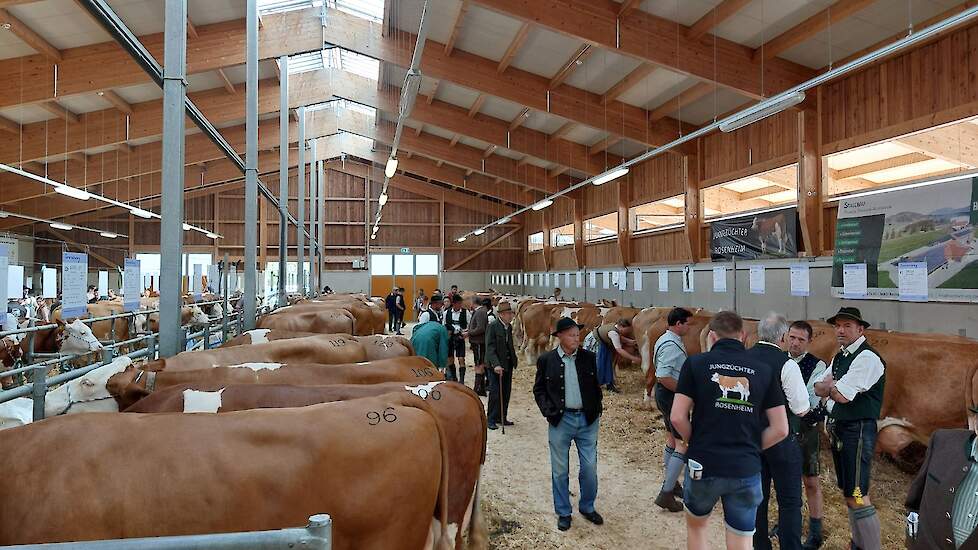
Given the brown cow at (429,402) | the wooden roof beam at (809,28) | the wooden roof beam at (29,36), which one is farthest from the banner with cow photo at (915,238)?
the wooden roof beam at (29,36)

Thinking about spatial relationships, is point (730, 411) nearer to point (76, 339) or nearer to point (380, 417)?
point (380, 417)

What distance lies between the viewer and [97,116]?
1437 centimetres

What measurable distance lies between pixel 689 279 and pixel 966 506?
415 inches

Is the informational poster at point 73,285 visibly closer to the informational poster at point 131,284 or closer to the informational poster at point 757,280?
the informational poster at point 131,284

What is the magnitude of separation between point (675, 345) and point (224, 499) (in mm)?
3520

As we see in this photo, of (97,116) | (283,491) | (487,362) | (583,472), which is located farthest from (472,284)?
(283,491)

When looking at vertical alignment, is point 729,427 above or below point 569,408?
above

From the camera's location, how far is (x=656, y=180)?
15883mm

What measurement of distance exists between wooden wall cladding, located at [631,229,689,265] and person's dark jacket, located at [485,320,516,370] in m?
7.91

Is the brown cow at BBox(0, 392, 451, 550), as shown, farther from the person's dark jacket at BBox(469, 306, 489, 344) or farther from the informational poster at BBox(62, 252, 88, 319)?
the person's dark jacket at BBox(469, 306, 489, 344)

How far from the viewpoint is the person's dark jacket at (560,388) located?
4637 millimetres

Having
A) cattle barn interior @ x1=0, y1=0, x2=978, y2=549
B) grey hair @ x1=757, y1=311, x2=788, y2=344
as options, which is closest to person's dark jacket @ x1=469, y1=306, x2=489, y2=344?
cattle barn interior @ x1=0, y1=0, x2=978, y2=549

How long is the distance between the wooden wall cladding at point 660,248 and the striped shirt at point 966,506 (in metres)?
12.1

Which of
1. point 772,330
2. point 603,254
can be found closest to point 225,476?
point 772,330
